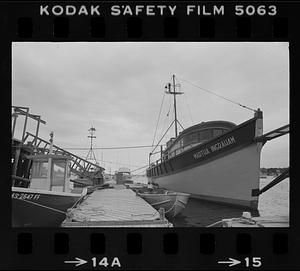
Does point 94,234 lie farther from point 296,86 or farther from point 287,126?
point 296,86

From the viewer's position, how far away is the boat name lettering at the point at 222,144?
37.9 ft

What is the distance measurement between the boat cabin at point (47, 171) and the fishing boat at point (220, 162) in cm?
375

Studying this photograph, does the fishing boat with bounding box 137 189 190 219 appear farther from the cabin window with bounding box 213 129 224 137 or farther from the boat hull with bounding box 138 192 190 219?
the cabin window with bounding box 213 129 224 137

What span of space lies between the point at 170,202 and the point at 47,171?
543 centimetres

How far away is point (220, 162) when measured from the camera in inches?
457

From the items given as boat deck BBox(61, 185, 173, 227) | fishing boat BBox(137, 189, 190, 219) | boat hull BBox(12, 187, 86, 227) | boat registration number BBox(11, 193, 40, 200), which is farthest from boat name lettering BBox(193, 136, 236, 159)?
boat registration number BBox(11, 193, 40, 200)

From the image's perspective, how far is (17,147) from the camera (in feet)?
22.7

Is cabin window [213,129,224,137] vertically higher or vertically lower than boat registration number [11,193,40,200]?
Answer: higher

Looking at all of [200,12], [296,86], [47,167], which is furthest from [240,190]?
[200,12]

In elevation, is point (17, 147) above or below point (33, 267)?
above

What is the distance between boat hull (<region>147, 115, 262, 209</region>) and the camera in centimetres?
923

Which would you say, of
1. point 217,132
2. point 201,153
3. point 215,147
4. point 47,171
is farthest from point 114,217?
point 217,132

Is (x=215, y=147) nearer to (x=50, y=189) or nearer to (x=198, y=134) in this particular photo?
(x=198, y=134)

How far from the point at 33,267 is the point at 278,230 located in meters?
2.74
